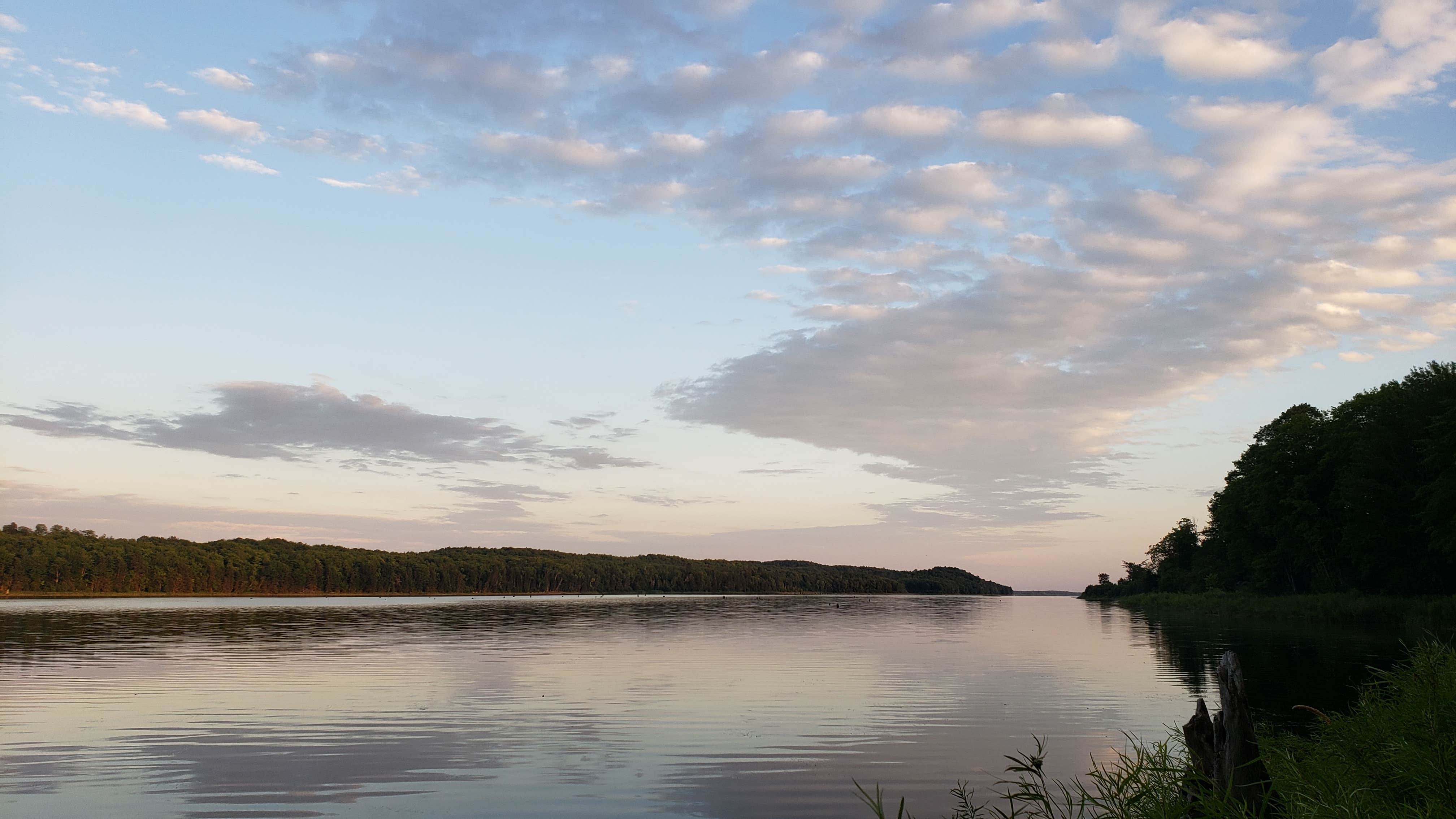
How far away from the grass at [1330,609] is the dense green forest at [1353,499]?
2.73 m

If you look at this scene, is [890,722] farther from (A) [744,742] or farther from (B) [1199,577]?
(B) [1199,577]

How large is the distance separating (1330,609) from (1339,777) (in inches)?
2762

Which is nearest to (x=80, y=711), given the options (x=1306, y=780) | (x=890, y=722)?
(x=890, y=722)

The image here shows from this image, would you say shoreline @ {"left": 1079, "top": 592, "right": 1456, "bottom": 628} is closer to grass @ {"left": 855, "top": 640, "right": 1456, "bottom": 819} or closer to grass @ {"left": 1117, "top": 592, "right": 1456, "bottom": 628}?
grass @ {"left": 1117, "top": 592, "right": 1456, "bottom": 628}

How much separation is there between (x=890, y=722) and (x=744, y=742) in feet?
17.2

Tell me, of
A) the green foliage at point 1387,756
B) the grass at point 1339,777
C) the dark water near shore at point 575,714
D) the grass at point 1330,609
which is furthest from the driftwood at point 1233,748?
the grass at point 1330,609

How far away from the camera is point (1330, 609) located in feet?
227

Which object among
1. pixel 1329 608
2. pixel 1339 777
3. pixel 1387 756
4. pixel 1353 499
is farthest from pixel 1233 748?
pixel 1329 608

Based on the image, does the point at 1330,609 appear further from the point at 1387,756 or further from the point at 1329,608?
the point at 1387,756

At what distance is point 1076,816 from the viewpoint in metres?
14.5

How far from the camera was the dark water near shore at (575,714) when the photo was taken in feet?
56.7

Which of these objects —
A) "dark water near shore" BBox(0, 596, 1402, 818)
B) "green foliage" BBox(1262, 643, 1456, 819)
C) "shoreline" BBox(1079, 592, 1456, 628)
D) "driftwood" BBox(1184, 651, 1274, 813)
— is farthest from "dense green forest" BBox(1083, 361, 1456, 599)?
"driftwood" BBox(1184, 651, 1274, 813)

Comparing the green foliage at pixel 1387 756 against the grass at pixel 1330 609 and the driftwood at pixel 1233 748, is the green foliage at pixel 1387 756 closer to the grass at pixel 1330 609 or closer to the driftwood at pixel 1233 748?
the driftwood at pixel 1233 748

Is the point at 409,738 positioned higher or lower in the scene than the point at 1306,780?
lower
